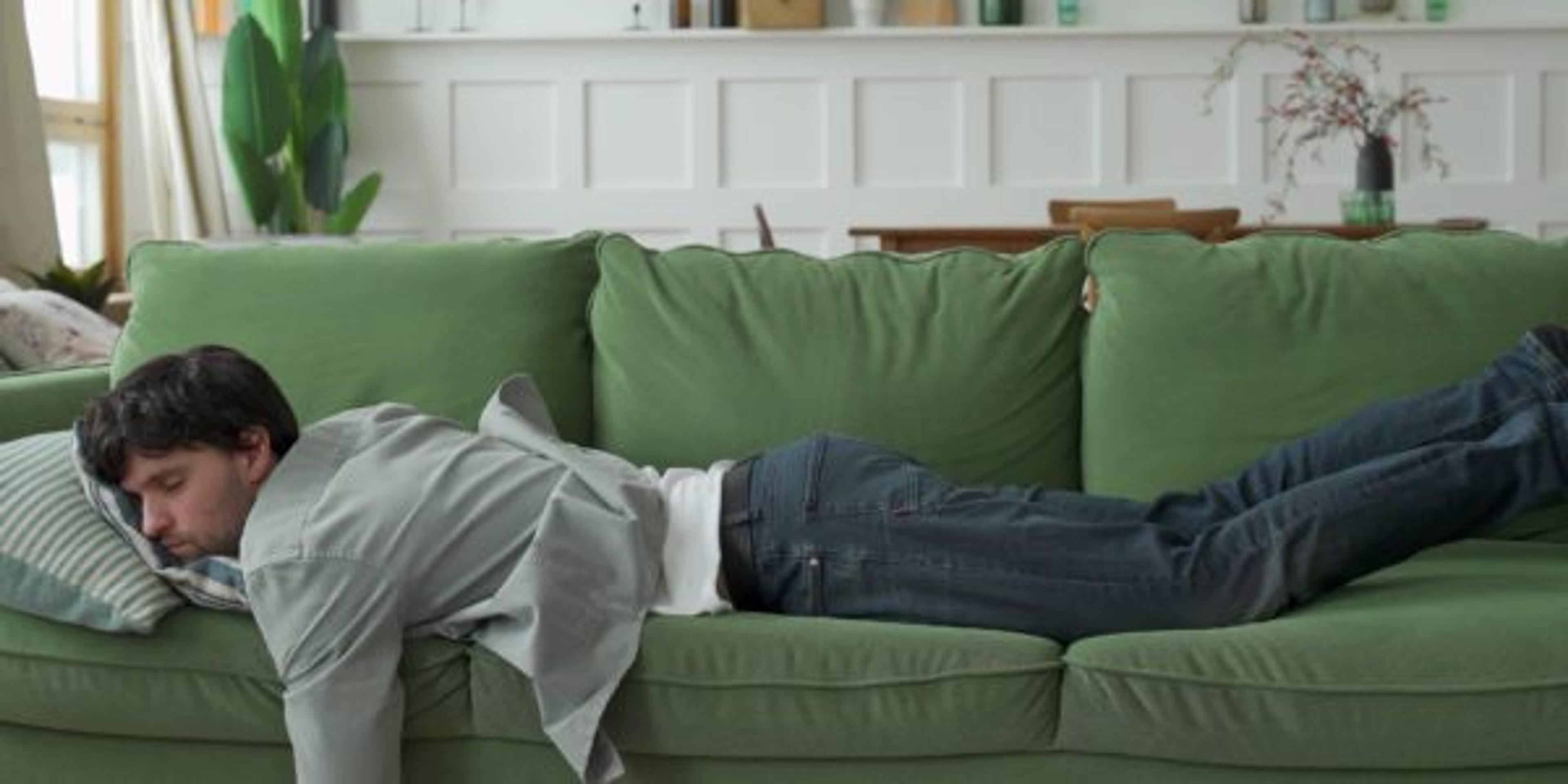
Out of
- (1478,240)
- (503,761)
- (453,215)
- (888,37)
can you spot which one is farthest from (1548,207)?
(503,761)

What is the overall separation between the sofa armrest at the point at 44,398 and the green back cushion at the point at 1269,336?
1381 millimetres

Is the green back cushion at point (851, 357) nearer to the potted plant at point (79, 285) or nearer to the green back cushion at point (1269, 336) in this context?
the green back cushion at point (1269, 336)

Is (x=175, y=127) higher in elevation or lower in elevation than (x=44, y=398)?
higher

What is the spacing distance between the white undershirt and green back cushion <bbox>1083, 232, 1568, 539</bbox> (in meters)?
0.62

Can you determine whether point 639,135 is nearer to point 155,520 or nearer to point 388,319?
point 388,319

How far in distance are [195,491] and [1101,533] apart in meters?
0.99

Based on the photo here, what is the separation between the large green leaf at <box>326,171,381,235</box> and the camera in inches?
272

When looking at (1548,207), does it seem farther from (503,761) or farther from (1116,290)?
(503,761)

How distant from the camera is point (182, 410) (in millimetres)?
2436

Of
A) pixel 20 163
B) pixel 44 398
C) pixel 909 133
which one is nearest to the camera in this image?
pixel 44 398

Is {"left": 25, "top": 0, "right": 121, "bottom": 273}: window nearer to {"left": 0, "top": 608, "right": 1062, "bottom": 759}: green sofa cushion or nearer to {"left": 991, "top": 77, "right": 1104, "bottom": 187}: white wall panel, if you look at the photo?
{"left": 991, "top": 77, "right": 1104, "bottom": 187}: white wall panel

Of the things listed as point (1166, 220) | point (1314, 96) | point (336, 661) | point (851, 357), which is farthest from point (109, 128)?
point (336, 661)

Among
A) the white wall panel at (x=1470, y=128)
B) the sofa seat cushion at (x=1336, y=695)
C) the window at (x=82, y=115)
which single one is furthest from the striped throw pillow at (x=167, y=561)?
the white wall panel at (x=1470, y=128)

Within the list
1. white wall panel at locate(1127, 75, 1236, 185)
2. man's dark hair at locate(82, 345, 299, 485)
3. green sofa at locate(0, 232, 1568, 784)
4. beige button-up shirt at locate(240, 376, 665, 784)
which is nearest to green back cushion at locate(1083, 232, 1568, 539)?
green sofa at locate(0, 232, 1568, 784)
